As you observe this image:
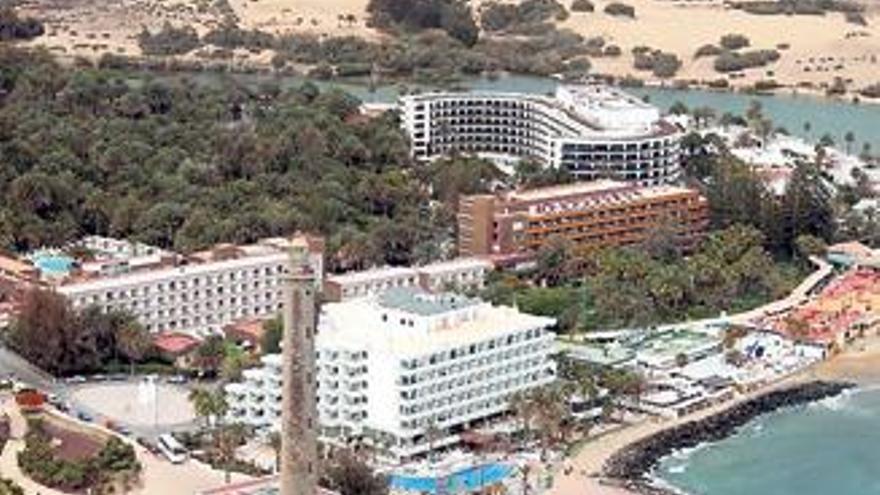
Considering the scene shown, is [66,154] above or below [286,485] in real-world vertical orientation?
below

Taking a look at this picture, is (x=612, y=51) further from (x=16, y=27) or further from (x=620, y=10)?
(x=16, y=27)

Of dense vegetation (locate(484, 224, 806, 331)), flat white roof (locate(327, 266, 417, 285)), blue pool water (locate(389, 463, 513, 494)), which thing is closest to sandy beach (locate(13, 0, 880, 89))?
dense vegetation (locate(484, 224, 806, 331))

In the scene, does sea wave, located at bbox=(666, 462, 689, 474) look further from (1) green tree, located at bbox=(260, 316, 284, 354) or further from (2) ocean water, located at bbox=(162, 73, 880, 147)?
(2) ocean water, located at bbox=(162, 73, 880, 147)

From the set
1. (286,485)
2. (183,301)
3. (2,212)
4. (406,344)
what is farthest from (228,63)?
(286,485)

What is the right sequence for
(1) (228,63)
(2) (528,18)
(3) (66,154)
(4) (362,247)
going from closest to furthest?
(4) (362,247) < (3) (66,154) < (1) (228,63) < (2) (528,18)

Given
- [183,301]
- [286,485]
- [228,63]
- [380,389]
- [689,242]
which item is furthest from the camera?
[228,63]

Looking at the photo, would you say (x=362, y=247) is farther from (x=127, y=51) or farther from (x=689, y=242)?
(x=127, y=51)

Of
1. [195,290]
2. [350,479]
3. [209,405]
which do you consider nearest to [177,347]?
[195,290]
